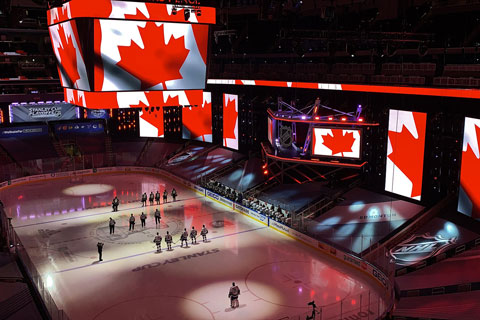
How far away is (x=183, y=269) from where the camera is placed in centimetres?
1998

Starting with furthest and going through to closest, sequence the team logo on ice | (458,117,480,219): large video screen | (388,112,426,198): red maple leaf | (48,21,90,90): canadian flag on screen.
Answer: (388,112,426,198): red maple leaf → (458,117,480,219): large video screen → the team logo on ice → (48,21,90,90): canadian flag on screen

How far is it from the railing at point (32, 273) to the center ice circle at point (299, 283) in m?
7.04

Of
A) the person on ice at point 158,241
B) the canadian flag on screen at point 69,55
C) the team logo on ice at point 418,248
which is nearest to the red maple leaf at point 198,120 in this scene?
the person on ice at point 158,241

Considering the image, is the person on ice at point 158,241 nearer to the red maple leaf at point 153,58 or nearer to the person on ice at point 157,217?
the person on ice at point 157,217

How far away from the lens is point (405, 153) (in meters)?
24.4

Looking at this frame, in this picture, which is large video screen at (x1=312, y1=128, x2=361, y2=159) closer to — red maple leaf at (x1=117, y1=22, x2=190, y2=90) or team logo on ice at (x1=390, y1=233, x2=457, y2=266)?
team logo on ice at (x1=390, y1=233, x2=457, y2=266)

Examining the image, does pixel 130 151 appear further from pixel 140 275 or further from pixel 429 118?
pixel 429 118

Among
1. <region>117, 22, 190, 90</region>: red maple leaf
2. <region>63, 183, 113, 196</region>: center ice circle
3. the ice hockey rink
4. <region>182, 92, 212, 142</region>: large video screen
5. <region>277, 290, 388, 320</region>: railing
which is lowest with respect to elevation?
<region>63, 183, 113, 196</region>: center ice circle

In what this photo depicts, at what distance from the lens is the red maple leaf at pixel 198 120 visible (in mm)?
41450

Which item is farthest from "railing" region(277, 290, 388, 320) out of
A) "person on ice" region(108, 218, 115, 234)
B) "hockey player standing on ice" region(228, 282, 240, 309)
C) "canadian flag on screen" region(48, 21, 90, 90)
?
"person on ice" region(108, 218, 115, 234)

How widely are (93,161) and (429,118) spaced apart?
27.8m

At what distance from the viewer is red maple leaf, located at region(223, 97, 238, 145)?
38.2m

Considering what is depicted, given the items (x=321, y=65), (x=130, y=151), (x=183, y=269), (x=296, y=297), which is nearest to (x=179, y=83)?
(x=183, y=269)

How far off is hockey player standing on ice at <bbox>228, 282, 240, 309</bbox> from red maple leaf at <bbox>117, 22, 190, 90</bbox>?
7852 millimetres
